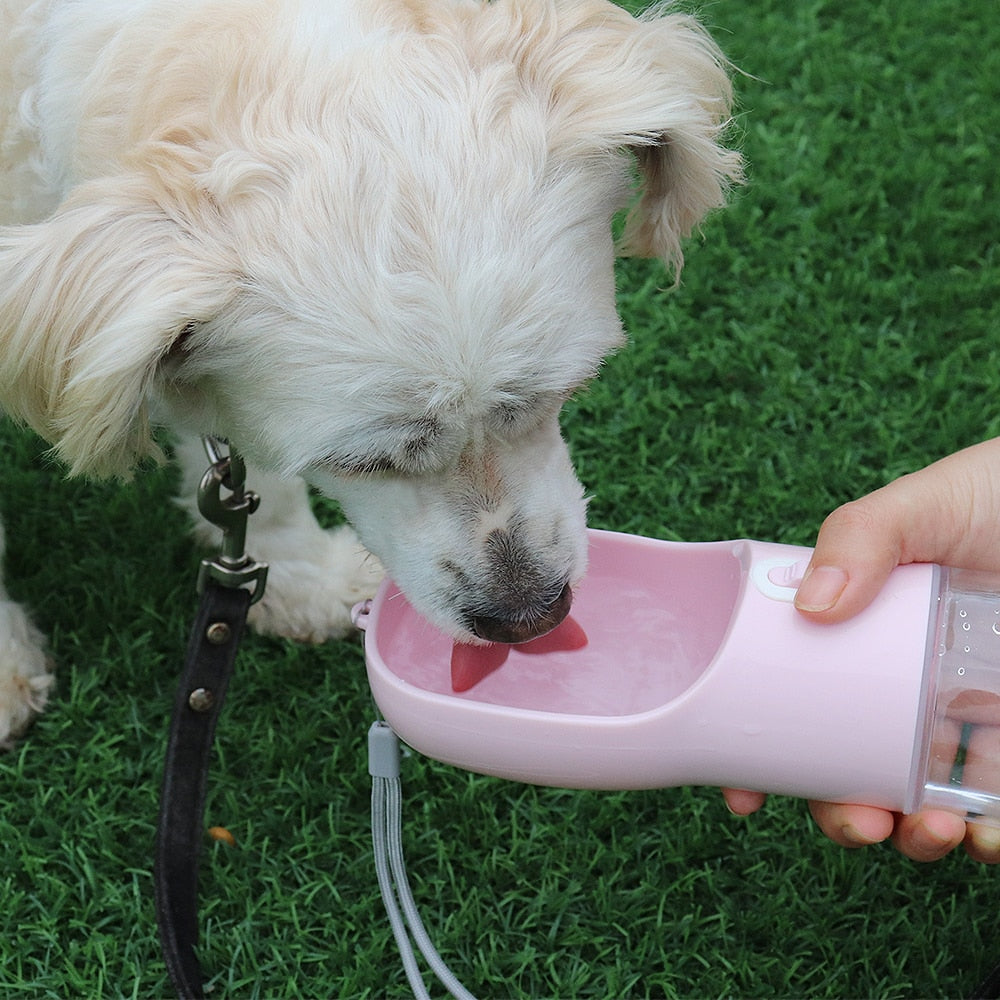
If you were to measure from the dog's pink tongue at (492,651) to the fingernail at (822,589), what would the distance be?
1.47 feet

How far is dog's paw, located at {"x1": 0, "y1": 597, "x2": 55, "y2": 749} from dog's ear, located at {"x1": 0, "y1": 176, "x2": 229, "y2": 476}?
44.2 inches

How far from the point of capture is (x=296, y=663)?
2895 mm

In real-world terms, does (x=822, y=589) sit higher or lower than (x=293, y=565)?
higher

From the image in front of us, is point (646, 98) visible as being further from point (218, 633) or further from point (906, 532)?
point (218, 633)

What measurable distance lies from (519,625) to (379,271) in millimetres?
627

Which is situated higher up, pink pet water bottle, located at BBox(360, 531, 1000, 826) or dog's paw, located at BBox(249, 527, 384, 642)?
pink pet water bottle, located at BBox(360, 531, 1000, 826)

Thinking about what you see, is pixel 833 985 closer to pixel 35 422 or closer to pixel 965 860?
pixel 965 860

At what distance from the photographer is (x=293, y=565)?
301 centimetres

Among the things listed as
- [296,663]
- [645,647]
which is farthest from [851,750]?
[296,663]

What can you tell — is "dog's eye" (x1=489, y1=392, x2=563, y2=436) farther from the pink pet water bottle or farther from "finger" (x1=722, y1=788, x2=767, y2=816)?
"finger" (x1=722, y1=788, x2=767, y2=816)

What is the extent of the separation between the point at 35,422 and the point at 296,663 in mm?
1115

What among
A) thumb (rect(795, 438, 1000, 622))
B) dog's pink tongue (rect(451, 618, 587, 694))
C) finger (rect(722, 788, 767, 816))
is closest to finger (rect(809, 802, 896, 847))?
finger (rect(722, 788, 767, 816))

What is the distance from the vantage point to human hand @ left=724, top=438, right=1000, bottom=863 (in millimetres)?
1696

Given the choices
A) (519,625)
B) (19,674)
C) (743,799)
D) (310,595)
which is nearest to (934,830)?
(743,799)
